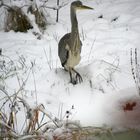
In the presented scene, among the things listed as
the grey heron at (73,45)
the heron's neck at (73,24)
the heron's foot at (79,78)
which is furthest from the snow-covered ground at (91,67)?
the heron's neck at (73,24)

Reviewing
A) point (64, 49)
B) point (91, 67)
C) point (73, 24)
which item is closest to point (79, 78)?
point (91, 67)

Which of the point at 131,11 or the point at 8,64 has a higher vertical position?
the point at 131,11

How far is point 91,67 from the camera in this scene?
4.62m

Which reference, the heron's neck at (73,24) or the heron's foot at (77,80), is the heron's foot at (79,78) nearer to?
the heron's foot at (77,80)

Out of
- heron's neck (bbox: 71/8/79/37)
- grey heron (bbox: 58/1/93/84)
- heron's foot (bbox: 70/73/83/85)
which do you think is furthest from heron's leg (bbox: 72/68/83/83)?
heron's neck (bbox: 71/8/79/37)

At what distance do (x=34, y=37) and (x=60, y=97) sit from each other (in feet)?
6.56

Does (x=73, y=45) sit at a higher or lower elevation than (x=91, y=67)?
higher

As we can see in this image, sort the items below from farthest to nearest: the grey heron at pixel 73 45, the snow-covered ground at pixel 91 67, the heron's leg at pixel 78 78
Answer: the heron's leg at pixel 78 78 < the grey heron at pixel 73 45 < the snow-covered ground at pixel 91 67

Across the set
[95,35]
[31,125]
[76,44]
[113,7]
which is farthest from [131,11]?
[31,125]

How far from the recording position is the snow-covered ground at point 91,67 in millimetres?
3803

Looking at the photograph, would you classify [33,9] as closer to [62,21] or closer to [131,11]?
[62,21]

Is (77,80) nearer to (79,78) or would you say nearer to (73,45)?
(79,78)

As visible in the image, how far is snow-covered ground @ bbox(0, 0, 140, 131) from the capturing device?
380 centimetres

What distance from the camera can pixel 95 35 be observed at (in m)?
5.75
